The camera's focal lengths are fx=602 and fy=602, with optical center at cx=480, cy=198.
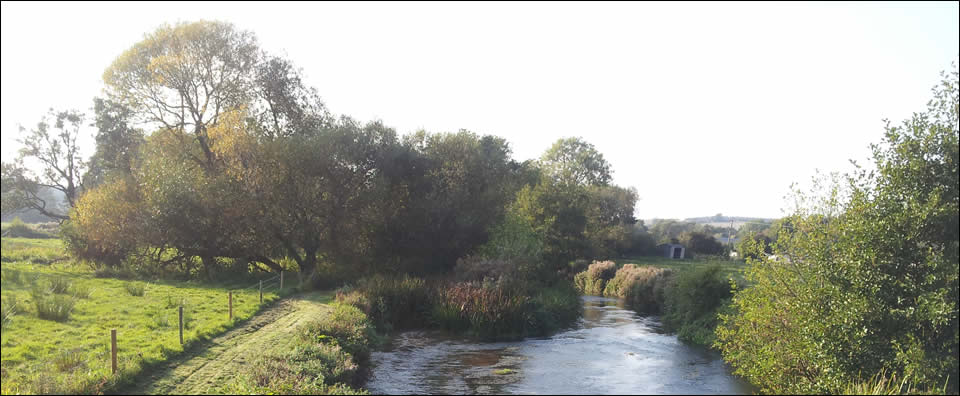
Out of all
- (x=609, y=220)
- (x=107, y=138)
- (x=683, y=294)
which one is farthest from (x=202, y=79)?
(x=609, y=220)

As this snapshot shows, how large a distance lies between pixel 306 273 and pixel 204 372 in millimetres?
20747

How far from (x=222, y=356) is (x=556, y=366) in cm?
978

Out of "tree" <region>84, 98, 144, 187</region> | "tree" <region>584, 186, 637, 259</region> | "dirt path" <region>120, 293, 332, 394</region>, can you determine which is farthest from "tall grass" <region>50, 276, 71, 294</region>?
"tree" <region>584, 186, 637, 259</region>

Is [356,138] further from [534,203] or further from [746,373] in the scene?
[746,373]

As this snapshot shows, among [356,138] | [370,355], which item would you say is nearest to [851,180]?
[370,355]

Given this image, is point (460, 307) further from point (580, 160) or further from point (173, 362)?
point (580, 160)

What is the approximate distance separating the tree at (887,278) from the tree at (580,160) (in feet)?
229

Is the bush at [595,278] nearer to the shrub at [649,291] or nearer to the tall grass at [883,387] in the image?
the shrub at [649,291]

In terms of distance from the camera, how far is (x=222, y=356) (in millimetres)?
15883

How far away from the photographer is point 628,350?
22047 mm

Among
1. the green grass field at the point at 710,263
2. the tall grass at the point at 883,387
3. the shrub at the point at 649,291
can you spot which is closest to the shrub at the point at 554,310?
the shrub at the point at 649,291

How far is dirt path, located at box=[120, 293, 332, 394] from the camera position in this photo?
13.2m

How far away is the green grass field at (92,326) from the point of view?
472 inches

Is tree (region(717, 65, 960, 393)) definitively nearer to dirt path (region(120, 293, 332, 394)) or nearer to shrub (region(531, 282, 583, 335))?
shrub (region(531, 282, 583, 335))
